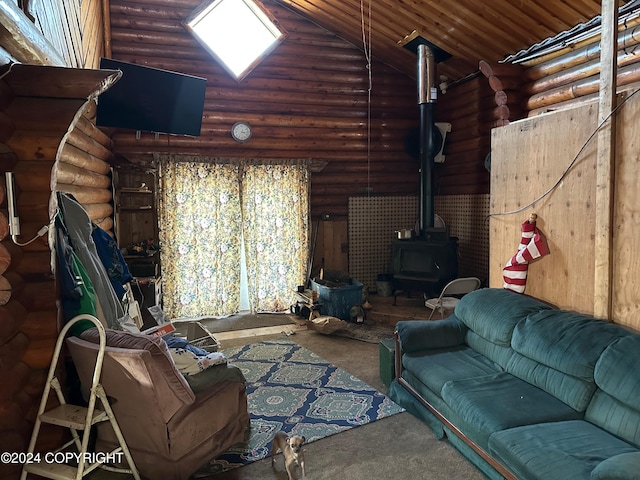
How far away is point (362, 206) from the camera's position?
7168 millimetres

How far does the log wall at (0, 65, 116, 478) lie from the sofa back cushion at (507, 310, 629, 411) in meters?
2.99

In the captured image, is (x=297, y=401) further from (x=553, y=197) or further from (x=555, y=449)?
(x=553, y=197)

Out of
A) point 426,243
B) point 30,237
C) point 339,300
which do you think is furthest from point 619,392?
point 339,300

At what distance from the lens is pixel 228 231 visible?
6.47 meters

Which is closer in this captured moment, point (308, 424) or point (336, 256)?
point (308, 424)

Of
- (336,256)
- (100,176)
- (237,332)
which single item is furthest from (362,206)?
(100,176)

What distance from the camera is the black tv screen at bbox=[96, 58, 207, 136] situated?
14.1 feet

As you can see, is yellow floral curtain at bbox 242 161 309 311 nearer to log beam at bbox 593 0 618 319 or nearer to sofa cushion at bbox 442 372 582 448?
sofa cushion at bbox 442 372 582 448

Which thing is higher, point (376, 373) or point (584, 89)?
point (584, 89)

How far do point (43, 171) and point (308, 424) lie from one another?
2.51 m

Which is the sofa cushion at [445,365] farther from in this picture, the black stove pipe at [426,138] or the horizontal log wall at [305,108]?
the horizontal log wall at [305,108]

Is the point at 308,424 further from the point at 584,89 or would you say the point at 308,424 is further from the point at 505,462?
the point at 584,89

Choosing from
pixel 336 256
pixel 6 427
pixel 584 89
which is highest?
pixel 584 89

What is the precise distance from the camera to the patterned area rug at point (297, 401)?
10.5 feet
